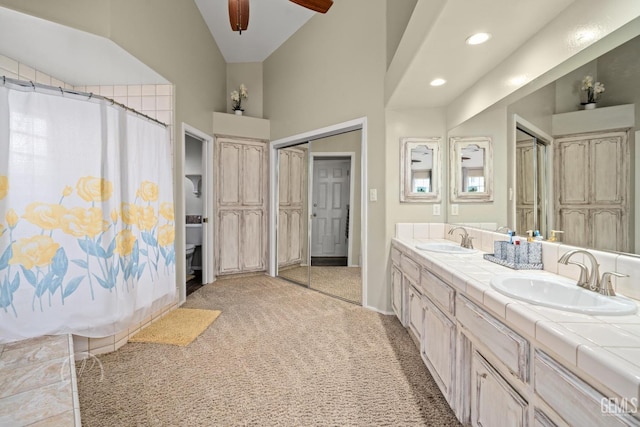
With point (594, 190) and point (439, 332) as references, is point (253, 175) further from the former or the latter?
point (594, 190)

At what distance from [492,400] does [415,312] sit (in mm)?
1054

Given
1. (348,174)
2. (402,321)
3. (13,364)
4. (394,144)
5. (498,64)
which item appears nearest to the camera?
(13,364)

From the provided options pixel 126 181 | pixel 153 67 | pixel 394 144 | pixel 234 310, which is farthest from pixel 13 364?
pixel 394 144

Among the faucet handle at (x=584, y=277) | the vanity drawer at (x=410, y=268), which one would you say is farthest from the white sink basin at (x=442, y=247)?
the faucet handle at (x=584, y=277)

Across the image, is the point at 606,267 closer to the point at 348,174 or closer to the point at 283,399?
the point at 283,399

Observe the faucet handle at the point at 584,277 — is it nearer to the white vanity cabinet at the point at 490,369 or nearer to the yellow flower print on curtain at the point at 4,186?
the white vanity cabinet at the point at 490,369

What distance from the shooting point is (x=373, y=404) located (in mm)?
1653

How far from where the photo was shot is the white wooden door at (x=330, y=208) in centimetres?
397

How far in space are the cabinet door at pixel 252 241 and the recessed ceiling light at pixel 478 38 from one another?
11.5 ft

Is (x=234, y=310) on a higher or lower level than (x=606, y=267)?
lower

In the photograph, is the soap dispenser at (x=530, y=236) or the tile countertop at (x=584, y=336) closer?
the tile countertop at (x=584, y=336)

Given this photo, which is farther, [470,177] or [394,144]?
[394,144]

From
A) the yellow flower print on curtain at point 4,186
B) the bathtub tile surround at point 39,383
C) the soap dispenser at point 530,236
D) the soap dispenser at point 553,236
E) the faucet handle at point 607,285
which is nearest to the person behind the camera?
the faucet handle at point 607,285

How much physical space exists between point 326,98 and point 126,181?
2317mm
